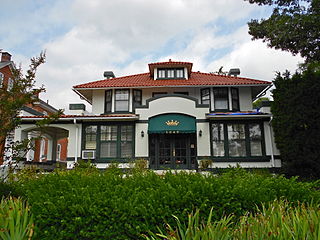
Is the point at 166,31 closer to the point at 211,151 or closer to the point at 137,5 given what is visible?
the point at 137,5

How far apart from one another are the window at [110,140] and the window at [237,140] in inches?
214

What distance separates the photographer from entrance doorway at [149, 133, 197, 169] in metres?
16.3

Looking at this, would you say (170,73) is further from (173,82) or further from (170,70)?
(173,82)

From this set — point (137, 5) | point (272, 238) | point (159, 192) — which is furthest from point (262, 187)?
point (137, 5)

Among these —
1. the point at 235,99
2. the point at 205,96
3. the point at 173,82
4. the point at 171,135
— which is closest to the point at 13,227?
the point at 171,135

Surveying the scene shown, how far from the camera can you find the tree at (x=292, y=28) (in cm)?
1185

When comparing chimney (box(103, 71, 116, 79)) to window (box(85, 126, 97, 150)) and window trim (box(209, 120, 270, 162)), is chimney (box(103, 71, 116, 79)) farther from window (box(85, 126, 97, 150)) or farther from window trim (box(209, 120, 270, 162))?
window trim (box(209, 120, 270, 162))

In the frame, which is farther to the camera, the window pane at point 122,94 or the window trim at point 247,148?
the window pane at point 122,94

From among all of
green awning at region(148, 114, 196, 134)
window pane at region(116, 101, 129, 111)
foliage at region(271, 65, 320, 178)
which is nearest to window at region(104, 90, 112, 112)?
window pane at region(116, 101, 129, 111)

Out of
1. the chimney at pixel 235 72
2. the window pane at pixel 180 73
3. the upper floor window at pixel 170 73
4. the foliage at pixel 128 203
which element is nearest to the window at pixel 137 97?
the upper floor window at pixel 170 73

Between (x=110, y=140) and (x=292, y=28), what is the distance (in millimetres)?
11892

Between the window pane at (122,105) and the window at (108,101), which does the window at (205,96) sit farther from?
the window at (108,101)

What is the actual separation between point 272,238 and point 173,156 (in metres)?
14.0

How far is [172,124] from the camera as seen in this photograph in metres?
16.0
